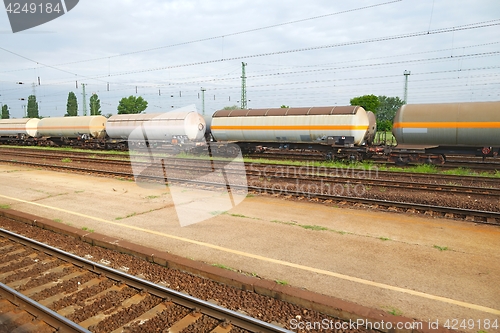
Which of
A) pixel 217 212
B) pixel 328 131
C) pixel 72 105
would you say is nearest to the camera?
pixel 217 212

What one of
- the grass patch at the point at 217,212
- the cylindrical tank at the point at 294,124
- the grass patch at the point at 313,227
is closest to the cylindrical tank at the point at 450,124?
the cylindrical tank at the point at 294,124

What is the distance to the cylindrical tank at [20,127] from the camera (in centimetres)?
3791

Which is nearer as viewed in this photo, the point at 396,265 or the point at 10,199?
the point at 396,265

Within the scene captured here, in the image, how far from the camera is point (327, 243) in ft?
22.7

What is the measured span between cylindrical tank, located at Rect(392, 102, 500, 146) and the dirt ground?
10442mm

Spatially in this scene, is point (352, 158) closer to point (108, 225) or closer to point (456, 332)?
point (108, 225)

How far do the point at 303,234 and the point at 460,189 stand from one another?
7963mm

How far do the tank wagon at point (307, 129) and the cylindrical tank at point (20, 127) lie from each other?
2726 cm

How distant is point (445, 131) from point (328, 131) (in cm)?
611

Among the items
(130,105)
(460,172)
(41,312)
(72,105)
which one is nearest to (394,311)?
(41,312)

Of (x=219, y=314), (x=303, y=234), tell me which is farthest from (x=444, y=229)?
(x=219, y=314)

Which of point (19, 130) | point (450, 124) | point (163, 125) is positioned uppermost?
point (450, 124)

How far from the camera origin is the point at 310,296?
15.3 feet

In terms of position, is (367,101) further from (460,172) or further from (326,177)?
(326,177)
